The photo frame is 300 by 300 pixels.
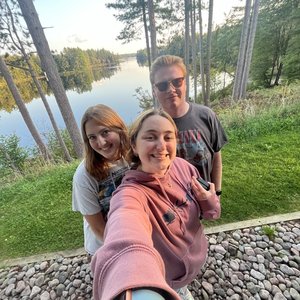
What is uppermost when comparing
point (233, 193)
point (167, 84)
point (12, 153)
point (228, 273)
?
point (167, 84)

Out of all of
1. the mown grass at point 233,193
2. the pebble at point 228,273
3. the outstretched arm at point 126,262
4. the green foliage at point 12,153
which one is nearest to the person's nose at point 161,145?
the outstretched arm at point 126,262

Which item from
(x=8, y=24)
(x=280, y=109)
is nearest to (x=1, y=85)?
(x=8, y=24)

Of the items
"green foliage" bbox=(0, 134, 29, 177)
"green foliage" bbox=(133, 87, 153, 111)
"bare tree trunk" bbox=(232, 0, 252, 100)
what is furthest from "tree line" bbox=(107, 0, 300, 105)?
"green foliage" bbox=(0, 134, 29, 177)

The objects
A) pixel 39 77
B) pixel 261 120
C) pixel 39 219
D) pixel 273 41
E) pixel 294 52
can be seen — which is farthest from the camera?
pixel 273 41

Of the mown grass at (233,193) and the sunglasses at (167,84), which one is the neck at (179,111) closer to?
the sunglasses at (167,84)

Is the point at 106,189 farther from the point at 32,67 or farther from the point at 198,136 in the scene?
the point at 32,67

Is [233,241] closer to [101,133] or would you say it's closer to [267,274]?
[267,274]

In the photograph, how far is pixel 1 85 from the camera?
67.7 ft

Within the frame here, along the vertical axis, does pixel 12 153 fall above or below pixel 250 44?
below

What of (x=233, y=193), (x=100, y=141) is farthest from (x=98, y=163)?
(x=233, y=193)

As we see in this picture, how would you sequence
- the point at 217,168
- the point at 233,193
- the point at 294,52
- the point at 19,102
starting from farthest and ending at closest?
the point at 294,52 < the point at 19,102 < the point at 233,193 < the point at 217,168

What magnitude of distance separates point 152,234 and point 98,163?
60 cm

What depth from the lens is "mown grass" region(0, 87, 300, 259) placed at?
262 centimetres

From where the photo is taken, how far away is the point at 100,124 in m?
1.25
